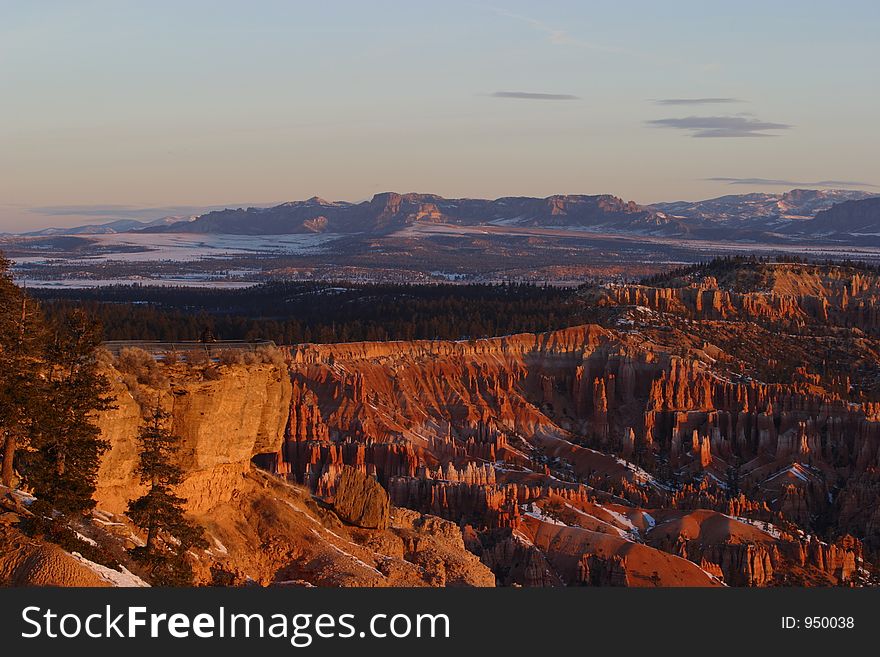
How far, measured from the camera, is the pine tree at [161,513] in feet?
126

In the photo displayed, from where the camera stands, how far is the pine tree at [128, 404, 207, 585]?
38.3m

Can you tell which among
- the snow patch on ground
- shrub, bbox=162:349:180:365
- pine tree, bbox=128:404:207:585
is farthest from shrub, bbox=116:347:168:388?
the snow patch on ground

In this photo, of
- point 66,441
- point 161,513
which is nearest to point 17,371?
point 66,441

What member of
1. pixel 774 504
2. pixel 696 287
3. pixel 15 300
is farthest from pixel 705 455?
pixel 15 300

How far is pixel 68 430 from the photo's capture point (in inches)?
1489

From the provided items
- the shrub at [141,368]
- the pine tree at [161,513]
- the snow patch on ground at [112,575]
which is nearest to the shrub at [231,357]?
the shrub at [141,368]

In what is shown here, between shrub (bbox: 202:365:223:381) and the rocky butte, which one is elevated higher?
shrub (bbox: 202:365:223:381)

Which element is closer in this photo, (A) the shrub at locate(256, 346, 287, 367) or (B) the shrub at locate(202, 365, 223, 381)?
(B) the shrub at locate(202, 365, 223, 381)

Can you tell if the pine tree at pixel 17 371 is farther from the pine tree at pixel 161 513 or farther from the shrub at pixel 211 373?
the shrub at pixel 211 373

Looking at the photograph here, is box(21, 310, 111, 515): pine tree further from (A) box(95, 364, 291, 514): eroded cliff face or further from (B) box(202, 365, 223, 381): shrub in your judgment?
(B) box(202, 365, 223, 381): shrub

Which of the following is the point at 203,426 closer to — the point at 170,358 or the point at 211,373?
the point at 211,373

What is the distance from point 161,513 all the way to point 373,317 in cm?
9980

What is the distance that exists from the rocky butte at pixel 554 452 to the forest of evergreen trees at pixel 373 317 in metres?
5.05

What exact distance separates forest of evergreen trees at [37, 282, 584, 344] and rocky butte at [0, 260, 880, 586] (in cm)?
505
